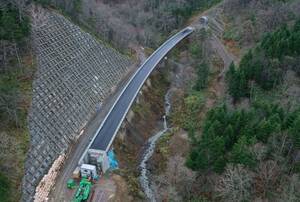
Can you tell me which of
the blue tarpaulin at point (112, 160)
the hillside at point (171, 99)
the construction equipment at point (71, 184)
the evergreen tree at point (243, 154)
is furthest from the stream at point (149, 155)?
the evergreen tree at point (243, 154)

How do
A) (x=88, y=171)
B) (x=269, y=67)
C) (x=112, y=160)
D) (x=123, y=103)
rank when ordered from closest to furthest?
(x=88, y=171)
(x=112, y=160)
(x=269, y=67)
(x=123, y=103)

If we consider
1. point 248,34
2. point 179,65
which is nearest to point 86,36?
point 179,65

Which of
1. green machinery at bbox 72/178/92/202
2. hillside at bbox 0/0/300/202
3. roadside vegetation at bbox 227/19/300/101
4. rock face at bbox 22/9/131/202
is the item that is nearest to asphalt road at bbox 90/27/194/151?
hillside at bbox 0/0/300/202

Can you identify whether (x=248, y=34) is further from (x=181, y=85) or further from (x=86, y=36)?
(x=86, y=36)

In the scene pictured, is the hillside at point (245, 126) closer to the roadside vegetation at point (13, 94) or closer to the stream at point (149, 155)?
the stream at point (149, 155)

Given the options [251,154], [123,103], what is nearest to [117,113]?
[123,103]

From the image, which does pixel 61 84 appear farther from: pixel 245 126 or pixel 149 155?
pixel 245 126
